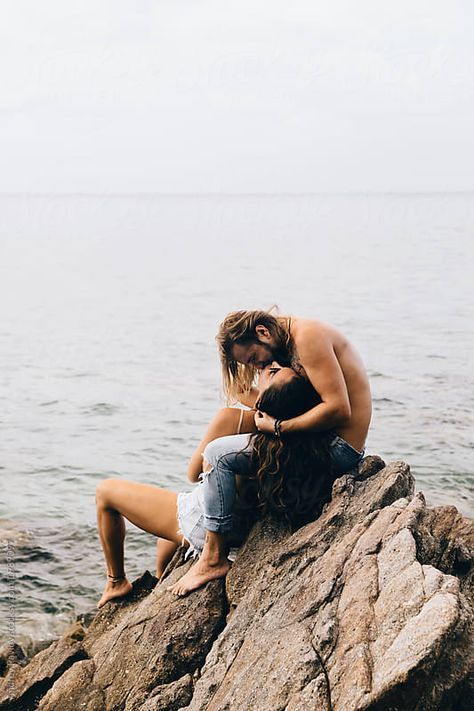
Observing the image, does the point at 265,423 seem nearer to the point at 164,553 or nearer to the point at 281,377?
the point at 281,377

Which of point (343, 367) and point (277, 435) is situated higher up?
point (343, 367)

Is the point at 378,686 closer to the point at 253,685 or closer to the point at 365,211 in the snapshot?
the point at 253,685

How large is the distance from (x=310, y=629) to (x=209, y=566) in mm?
1538

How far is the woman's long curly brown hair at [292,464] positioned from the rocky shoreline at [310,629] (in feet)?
0.52

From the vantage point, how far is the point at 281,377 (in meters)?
6.15

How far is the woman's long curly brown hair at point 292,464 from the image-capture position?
236 inches

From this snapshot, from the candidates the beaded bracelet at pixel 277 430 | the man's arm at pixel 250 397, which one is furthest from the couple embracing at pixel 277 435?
the man's arm at pixel 250 397

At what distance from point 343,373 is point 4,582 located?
5.71m

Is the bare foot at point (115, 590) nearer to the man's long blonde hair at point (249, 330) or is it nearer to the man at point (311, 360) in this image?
the man at point (311, 360)

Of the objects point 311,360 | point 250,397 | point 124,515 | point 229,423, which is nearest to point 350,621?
point 311,360

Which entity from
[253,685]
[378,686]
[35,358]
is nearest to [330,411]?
[253,685]

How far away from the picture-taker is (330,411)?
5.96 metres

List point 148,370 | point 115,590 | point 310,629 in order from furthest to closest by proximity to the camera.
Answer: point 148,370 < point 115,590 < point 310,629

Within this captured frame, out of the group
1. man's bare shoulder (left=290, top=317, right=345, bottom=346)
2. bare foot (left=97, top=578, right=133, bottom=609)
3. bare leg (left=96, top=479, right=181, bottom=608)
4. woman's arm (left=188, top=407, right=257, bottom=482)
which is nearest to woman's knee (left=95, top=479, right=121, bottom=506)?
bare leg (left=96, top=479, right=181, bottom=608)
